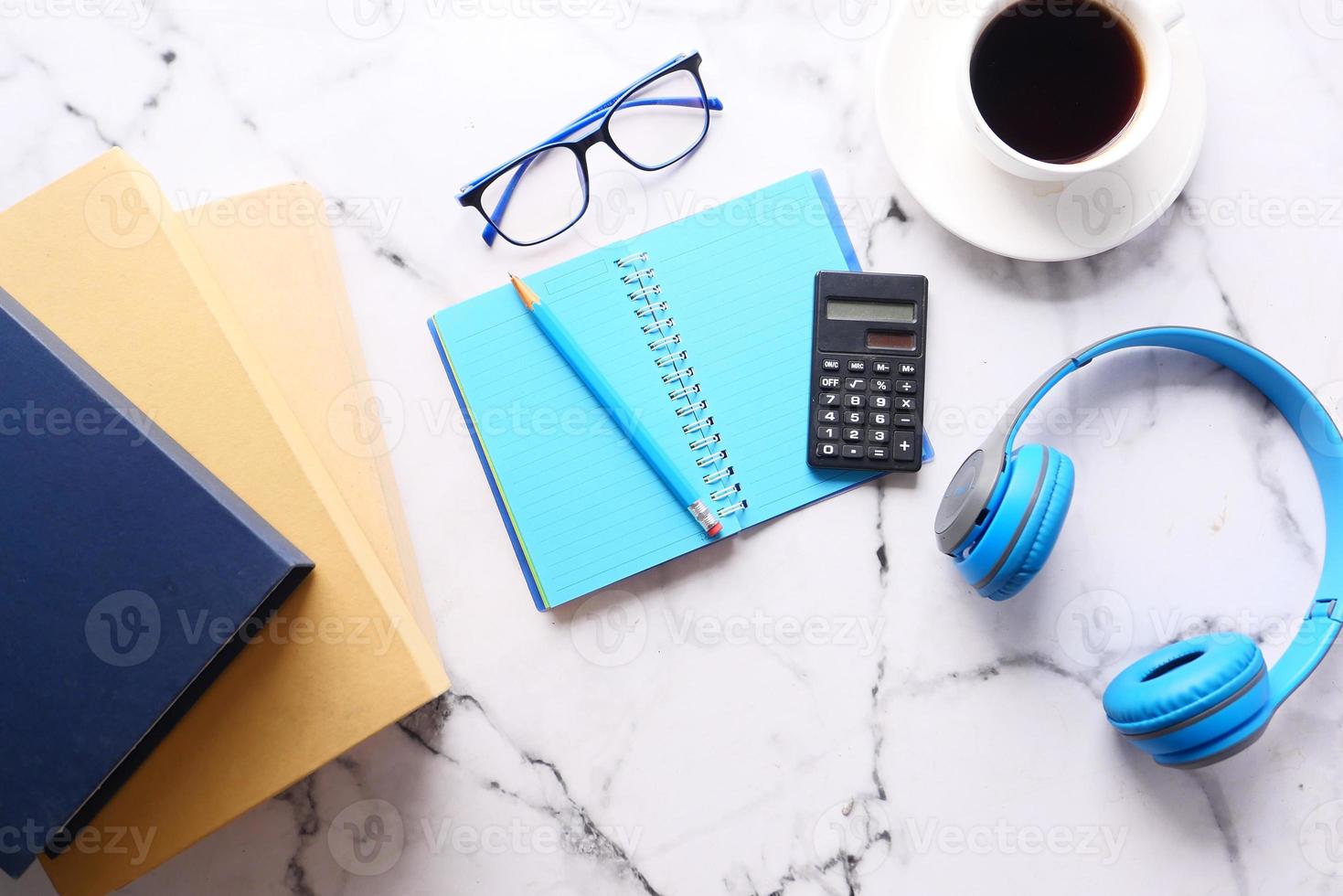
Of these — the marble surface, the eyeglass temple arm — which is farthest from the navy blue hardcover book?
the eyeglass temple arm

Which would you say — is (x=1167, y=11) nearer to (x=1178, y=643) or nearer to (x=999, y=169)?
(x=999, y=169)

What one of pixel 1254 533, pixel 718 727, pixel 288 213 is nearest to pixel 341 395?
pixel 288 213

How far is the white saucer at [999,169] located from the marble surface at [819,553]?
0.13 feet

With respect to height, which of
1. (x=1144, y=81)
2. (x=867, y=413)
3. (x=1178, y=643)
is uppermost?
(x=1144, y=81)

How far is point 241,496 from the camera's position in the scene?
0.61 meters

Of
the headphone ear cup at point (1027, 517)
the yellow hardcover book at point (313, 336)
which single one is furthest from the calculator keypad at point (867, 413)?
the yellow hardcover book at point (313, 336)

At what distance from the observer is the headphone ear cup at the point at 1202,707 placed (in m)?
0.59

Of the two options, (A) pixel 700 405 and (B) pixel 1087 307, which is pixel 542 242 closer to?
(A) pixel 700 405

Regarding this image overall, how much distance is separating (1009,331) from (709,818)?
429mm

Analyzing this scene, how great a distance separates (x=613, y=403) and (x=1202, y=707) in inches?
17.2

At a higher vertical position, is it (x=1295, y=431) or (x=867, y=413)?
(x=867, y=413)

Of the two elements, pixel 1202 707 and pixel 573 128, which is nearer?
→ pixel 1202 707

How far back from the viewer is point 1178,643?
0.67 m

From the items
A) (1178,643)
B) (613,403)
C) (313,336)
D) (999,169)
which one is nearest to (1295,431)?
(1178,643)
